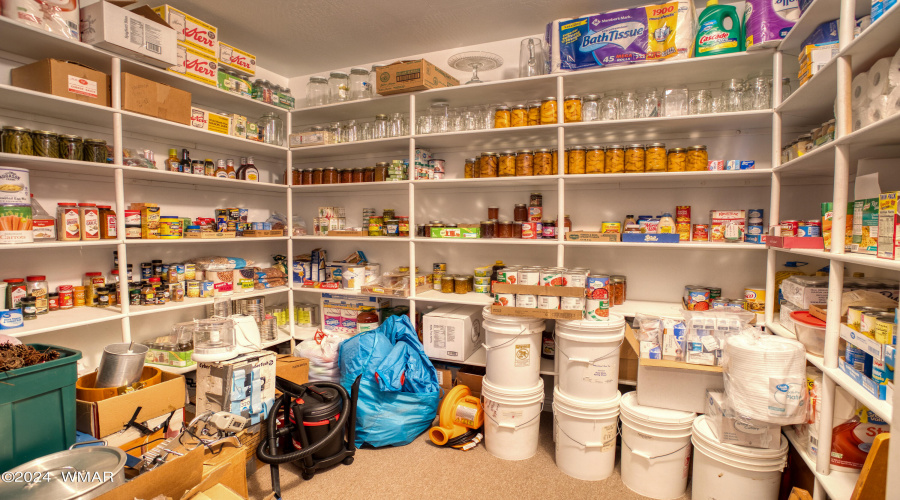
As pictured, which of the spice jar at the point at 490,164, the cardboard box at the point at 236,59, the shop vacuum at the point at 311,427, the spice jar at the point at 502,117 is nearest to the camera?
the shop vacuum at the point at 311,427

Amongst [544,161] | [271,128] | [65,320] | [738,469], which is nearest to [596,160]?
[544,161]

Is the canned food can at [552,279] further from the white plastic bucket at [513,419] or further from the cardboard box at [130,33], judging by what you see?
the cardboard box at [130,33]

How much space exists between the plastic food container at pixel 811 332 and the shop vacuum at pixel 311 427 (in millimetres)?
2178

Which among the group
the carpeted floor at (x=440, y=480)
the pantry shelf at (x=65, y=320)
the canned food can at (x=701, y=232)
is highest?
the canned food can at (x=701, y=232)

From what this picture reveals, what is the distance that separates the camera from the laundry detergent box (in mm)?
2404

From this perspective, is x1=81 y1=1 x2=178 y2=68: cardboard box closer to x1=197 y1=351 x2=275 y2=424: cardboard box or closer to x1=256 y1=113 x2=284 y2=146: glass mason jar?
x1=256 y1=113 x2=284 y2=146: glass mason jar

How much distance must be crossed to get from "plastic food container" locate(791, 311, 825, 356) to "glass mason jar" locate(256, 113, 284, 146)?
3725mm

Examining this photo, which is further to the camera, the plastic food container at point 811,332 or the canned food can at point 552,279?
the canned food can at point 552,279

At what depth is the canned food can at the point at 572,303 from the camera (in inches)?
92.5

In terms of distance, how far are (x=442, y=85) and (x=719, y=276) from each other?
2360mm

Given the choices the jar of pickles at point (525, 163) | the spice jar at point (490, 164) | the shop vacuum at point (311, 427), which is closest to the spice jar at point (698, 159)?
the jar of pickles at point (525, 163)

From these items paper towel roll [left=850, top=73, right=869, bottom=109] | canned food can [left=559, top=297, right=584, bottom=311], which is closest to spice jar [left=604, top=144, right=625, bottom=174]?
canned food can [left=559, top=297, right=584, bottom=311]

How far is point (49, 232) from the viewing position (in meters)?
2.35

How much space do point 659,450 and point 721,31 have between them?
2.30 m
